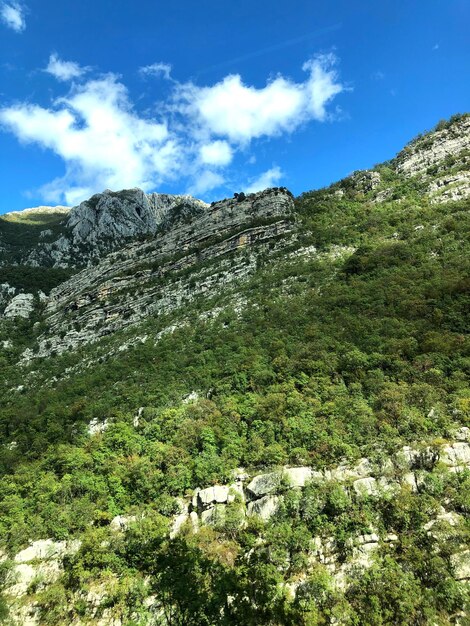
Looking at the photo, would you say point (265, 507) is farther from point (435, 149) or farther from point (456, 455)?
point (435, 149)

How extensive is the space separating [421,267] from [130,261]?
5736 centimetres

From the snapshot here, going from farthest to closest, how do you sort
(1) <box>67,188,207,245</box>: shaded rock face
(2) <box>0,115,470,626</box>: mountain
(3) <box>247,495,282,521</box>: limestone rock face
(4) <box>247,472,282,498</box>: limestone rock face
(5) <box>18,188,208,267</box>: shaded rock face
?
(1) <box>67,188,207,245</box>: shaded rock face
(5) <box>18,188,208,267</box>: shaded rock face
(4) <box>247,472,282,498</box>: limestone rock face
(3) <box>247,495,282,521</box>: limestone rock face
(2) <box>0,115,470,626</box>: mountain

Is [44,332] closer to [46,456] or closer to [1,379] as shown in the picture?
[1,379]

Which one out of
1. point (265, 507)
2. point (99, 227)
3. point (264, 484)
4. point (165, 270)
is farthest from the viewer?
point (99, 227)

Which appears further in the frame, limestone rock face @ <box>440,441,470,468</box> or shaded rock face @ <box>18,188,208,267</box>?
shaded rock face @ <box>18,188,208,267</box>

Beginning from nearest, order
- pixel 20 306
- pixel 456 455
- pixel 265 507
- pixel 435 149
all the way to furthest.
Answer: pixel 456 455
pixel 265 507
pixel 435 149
pixel 20 306

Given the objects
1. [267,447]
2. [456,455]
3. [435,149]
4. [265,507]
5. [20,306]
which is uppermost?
[435,149]

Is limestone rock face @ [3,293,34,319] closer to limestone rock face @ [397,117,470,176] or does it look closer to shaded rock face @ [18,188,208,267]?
shaded rock face @ [18,188,208,267]

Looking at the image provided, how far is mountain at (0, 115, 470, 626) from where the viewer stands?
17.2m

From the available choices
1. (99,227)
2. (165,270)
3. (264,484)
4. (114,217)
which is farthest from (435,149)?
(99,227)

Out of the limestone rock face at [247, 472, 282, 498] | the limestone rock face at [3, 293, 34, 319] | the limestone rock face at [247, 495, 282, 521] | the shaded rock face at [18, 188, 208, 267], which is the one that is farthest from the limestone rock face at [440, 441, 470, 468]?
the shaded rock face at [18, 188, 208, 267]

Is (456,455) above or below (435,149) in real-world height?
below

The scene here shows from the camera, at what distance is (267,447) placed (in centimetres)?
2325

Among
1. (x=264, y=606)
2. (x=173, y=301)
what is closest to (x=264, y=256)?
(x=173, y=301)
